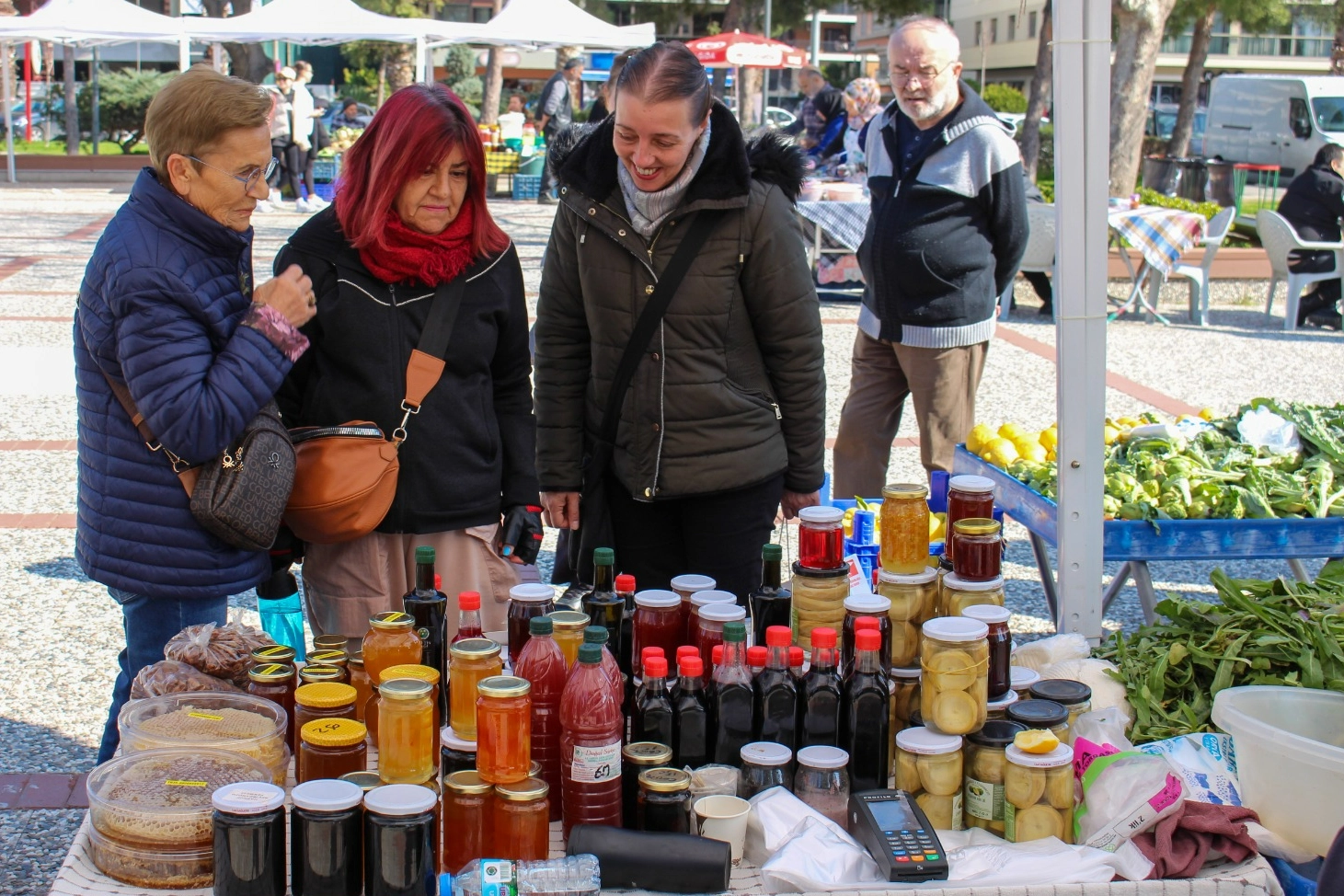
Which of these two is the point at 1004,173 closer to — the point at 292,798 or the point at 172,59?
the point at 292,798

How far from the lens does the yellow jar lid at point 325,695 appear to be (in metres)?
2.38

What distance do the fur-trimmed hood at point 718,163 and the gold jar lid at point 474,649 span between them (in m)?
1.29

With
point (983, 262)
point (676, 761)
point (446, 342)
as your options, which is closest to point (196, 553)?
point (446, 342)

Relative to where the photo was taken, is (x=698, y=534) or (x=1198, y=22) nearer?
(x=698, y=534)

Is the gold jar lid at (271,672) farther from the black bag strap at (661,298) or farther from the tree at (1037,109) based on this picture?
the tree at (1037,109)

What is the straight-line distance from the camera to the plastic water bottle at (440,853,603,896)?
1.98 m

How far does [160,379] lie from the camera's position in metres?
2.68

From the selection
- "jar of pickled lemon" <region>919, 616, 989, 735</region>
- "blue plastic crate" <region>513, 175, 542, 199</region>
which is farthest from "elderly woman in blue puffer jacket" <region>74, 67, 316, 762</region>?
"blue plastic crate" <region>513, 175, 542, 199</region>

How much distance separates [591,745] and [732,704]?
0.29 m

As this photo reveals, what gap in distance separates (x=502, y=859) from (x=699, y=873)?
1.01ft

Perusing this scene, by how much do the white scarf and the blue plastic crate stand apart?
17849mm

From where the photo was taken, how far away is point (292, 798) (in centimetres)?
206

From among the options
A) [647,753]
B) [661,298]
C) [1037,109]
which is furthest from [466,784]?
[1037,109]

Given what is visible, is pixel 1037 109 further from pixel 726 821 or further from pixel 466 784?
pixel 466 784
